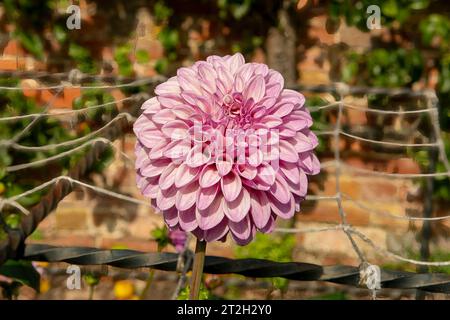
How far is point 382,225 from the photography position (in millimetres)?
1884

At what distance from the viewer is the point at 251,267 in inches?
24.7

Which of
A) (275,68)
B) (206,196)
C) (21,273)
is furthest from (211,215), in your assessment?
(275,68)

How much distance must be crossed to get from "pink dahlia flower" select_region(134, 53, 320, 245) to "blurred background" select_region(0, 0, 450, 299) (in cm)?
122

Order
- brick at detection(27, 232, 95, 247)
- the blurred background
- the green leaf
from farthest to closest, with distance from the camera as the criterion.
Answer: brick at detection(27, 232, 95, 247) → the blurred background → the green leaf

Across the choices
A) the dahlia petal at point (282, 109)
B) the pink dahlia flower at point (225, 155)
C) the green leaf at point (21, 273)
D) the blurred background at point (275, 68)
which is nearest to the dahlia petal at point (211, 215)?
the pink dahlia flower at point (225, 155)

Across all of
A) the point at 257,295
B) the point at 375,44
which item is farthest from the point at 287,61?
the point at 257,295

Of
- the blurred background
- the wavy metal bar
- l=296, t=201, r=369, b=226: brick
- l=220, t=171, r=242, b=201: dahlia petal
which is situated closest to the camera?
l=220, t=171, r=242, b=201: dahlia petal

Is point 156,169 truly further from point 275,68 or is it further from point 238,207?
point 275,68

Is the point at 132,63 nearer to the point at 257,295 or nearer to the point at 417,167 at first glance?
the point at 257,295

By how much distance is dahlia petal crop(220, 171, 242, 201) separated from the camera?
511 millimetres

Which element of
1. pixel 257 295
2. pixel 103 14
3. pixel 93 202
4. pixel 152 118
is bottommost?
pixel 257 295

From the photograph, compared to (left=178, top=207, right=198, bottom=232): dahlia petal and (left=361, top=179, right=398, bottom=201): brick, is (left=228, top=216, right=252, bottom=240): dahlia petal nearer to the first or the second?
Answer: (left=178, top=207, right=198, bottom=232): dahlia petal

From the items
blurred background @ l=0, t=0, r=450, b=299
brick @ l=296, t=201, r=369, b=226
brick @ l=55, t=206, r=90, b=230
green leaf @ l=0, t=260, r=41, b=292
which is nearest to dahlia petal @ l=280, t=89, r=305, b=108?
green leaf @ l=0, t=260, r=41, b=292
